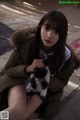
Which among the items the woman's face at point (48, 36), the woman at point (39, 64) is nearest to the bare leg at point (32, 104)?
the woman at point (39, 64)

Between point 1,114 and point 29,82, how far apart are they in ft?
1.12

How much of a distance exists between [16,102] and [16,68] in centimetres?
22

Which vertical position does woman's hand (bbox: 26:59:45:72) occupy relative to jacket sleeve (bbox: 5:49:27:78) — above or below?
above

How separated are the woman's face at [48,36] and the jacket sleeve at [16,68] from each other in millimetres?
204

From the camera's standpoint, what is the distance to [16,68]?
1.88m

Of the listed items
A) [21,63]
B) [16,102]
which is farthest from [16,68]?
[16,102]

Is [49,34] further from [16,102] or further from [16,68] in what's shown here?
[16,102]

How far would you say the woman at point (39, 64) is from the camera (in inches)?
71.6

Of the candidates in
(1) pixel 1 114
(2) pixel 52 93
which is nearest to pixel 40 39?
(2) pixel 52 93

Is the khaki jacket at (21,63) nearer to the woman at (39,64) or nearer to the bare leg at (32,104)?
the woman at (39,64)

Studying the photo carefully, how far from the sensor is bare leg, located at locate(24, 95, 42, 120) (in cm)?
186

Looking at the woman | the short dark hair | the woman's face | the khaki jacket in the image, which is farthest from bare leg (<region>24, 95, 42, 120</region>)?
the woman's face

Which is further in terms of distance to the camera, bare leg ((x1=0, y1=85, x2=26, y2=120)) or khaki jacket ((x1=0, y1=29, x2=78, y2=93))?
khaki jacket ((x1=0, y1=29, x2=78, y2=93))

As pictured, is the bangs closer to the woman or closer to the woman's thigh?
the woman
